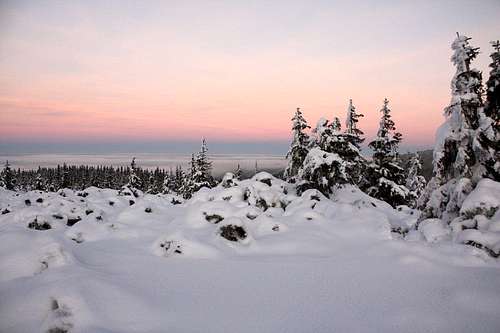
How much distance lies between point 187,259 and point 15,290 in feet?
11.7

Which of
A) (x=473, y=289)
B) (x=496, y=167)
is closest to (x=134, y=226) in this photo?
(x=473, y=289)

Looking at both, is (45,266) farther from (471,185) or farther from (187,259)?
(471,185)

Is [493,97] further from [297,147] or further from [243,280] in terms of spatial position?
[297,147]

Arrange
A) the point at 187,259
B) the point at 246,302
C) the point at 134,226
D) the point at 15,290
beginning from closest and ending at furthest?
1. the point at 15,290
2. the point at 246,302
3. the point at 187,259
4. the point at 134,226

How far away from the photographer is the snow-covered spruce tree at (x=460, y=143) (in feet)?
33.8

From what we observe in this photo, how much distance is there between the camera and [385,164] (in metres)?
26.5

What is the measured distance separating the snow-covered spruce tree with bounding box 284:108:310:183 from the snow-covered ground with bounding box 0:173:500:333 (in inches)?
602

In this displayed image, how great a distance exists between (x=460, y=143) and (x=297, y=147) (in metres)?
15.7

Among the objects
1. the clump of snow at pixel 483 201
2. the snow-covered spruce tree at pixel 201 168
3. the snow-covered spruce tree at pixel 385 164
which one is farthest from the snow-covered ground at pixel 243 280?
the snow-covered spruce tree at pixel 201 168

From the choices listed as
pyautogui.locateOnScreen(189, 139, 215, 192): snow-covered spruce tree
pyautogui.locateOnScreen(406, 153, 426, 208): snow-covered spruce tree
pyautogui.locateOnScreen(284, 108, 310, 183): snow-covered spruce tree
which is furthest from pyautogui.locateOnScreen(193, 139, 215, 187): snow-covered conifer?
pyautogui.locateOnScreen(406, 153, 426, 208): snow-covered spruce tree

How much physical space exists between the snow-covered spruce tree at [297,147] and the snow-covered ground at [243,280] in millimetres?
15293

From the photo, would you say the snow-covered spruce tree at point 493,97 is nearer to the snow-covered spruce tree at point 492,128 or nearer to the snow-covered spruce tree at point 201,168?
the snow-covered spruce tree at point 492,128

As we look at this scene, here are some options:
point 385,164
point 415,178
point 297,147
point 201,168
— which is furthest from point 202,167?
point 415,178

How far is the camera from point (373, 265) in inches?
275
